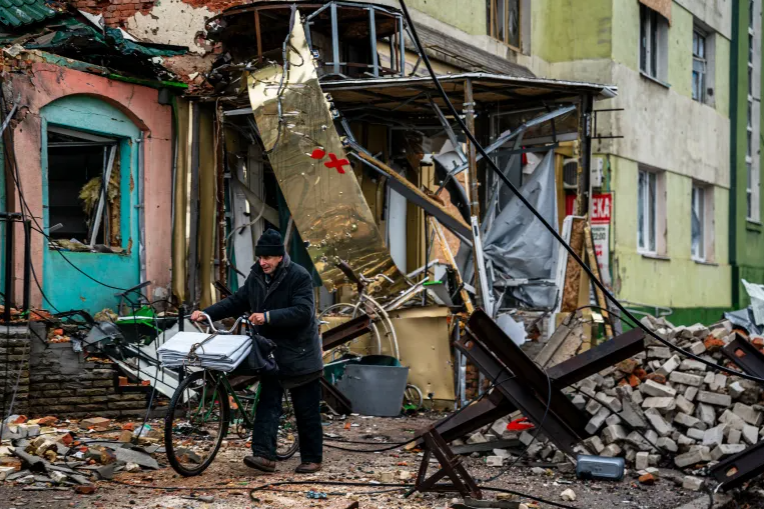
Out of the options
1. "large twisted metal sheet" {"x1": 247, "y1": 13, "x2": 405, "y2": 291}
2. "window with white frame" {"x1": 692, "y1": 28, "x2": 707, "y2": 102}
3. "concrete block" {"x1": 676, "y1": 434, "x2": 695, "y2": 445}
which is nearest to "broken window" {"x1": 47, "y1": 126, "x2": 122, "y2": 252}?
"large twisted metal sheet" {"x1": 247, "y1": 13, "x2": 405, "y2": 291}

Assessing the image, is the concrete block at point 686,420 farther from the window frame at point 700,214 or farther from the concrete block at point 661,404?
the window frame at point 700,214

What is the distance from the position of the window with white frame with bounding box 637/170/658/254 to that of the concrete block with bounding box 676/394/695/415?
35.4 ft

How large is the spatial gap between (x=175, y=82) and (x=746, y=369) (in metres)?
7.52

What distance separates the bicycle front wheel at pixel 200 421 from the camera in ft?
24.5

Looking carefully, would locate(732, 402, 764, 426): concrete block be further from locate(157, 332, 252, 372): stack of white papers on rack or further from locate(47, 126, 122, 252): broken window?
locate(47, 126, 122, 252): broken window

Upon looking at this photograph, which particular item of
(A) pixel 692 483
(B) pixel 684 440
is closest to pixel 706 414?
(B) pixel 684 440

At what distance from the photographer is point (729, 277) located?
2331 centimetres

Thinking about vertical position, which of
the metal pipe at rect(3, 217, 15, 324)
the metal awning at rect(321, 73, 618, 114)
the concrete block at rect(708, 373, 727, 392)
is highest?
the metal awning at rect(321, 73, 618, 114)

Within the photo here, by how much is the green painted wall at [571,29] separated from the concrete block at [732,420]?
10672mm

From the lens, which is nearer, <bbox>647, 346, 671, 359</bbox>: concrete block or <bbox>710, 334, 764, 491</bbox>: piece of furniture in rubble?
<bbox>710, 334, 764, 491</bbox>: piece of furniture in rubble

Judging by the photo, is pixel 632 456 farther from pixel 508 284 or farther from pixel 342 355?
pixel 508 284

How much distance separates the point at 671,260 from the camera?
800 inches

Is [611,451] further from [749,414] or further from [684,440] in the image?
[749,414]

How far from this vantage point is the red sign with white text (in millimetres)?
17703
